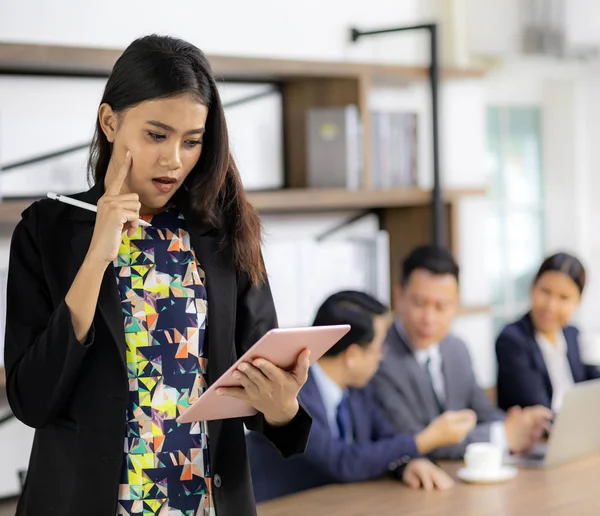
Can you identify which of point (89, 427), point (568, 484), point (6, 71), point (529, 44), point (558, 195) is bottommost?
point (568, 484)

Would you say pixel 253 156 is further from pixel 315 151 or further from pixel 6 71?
pixel 6 71

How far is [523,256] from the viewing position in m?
5.27

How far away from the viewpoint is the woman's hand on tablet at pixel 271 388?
1.44m

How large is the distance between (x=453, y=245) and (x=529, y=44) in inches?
54.0

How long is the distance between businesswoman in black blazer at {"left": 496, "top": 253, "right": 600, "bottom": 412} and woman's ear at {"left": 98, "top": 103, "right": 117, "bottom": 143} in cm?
260

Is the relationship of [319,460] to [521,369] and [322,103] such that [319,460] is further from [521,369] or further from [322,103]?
[322,103]

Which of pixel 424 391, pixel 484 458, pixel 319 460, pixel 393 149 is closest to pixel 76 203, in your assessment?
pixel 319 460

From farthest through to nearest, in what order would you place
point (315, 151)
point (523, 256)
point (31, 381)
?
1. point (523, 256)
2. point (315, 151)
3. point (31, 381)

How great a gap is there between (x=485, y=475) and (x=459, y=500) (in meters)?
0.20

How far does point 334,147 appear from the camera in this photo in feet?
12.1

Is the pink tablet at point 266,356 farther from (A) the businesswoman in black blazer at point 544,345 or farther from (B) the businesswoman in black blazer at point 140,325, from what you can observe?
(A) the businesswoman in black blazer at point 544,345

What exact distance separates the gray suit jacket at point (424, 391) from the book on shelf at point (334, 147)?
0.61m

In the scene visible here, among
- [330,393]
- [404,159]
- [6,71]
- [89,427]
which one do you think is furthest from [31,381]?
[404,159]

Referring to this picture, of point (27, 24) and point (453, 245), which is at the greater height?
point (27, 24)
